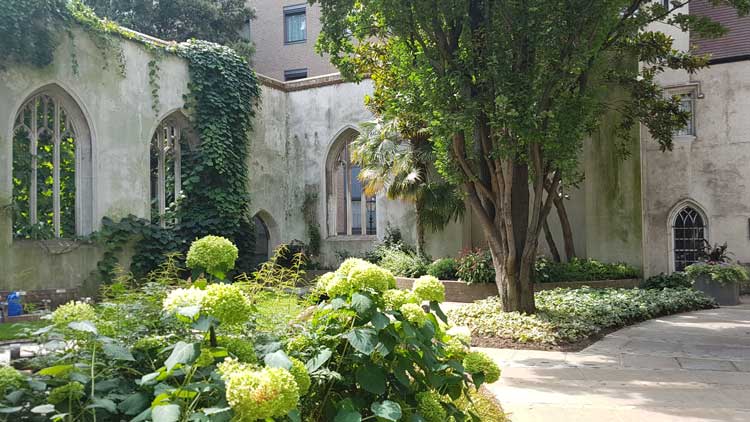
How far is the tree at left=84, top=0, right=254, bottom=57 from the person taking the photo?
2605 cm

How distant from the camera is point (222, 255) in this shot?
9.60ft

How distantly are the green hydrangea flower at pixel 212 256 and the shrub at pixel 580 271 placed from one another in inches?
506

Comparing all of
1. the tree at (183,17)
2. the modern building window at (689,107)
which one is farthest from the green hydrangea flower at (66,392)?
the tree at (183,17)

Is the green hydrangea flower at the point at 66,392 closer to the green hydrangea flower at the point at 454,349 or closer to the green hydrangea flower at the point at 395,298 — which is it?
the green hydrangea flower at the point at 395,298

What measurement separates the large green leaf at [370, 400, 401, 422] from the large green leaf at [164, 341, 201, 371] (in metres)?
0.79

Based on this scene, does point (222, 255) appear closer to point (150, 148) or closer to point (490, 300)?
point (490, 300)

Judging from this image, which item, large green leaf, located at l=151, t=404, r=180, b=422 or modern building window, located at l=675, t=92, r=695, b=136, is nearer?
large green leaf, located at l=151, t=404, r=180, b=422

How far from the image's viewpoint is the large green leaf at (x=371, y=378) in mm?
2711

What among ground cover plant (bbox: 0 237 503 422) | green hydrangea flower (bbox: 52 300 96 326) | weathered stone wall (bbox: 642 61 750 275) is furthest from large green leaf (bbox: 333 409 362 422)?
weathered stone wall (bbox: 642 61 750 275)

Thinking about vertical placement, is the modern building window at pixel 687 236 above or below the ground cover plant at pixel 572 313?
above

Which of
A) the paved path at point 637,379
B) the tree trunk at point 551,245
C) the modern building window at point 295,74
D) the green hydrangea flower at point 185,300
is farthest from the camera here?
the modern building window at point 295,74

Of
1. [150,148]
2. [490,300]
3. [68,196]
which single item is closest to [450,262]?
[490,300]

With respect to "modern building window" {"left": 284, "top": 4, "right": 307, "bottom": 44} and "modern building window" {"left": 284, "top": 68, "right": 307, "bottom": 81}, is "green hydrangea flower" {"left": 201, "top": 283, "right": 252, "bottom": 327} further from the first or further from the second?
"modern building window" {"left": 284, "top": 4, "right": 307, "bottom": 44}

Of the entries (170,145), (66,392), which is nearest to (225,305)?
(66,392)
